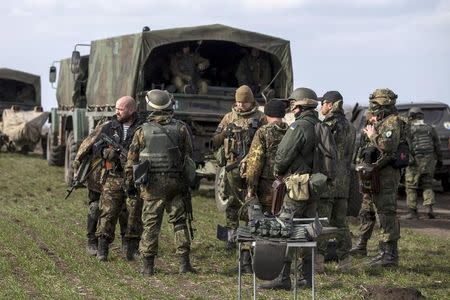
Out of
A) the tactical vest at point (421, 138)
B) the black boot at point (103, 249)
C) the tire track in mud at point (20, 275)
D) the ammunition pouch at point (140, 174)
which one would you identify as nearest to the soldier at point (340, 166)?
the ammunition pouch at point (140, 174)

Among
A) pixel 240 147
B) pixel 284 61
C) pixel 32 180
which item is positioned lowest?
pixel 32 180

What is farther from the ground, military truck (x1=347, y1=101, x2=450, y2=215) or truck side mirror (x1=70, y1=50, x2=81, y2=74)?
truck side mirror (x1=70, y1=50, x2=81, y2=74)

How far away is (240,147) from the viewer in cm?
1155

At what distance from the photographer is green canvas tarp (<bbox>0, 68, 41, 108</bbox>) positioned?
109 ft

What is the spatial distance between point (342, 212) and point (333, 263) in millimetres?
637

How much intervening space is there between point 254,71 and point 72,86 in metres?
6.47

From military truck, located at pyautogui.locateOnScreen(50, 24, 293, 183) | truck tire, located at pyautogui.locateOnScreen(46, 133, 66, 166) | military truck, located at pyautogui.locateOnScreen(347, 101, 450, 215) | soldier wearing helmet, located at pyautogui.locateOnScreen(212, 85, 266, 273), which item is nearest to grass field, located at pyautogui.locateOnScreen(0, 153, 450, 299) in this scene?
soldier wearing helmet, located at pyautogui.locateOnScreen(212, 85, 266, 273)

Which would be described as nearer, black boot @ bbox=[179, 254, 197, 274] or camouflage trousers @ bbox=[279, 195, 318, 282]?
camouflage trousers @ bbox=[279, 195, 318, 282]

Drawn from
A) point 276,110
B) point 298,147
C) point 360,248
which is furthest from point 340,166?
point 298,147

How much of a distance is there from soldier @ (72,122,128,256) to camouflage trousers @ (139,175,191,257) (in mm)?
1284

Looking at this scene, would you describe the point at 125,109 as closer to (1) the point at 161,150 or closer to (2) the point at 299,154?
(1) the point at 161,150

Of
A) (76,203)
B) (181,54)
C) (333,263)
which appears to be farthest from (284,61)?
(333,263)

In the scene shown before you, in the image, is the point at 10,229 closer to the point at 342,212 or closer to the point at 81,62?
the point at 342,212

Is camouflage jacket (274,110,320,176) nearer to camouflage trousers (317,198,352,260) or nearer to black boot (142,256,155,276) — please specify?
camouflage trousers (317,198,352,260)
